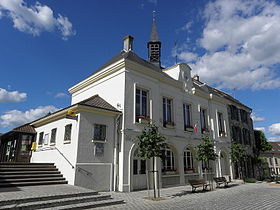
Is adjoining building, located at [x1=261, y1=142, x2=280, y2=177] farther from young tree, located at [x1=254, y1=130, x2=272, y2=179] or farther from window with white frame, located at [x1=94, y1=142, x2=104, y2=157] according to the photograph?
window with white frame, located at [x1=94, y1=142, x2=104, y2=157]

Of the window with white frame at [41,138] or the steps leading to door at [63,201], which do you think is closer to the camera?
the steps leading to door at [63,201]

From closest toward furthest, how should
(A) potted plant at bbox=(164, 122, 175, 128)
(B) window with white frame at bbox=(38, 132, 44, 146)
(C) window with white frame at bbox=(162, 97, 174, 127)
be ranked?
(B) window with white frame at bbox=(38, 132, 44, 146), (A) potted plant at bbox=(164, 122, 175, 128), (C) window with white frame at bbox=(162, 97, 174, 127)

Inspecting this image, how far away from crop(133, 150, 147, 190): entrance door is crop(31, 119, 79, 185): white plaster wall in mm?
3725

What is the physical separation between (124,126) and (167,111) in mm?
4783

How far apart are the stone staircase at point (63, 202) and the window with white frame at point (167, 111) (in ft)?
26.3

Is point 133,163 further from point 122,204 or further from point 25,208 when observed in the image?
point 25,208

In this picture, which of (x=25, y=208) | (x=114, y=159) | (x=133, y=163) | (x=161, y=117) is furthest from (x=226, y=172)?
(x=25, y=208)

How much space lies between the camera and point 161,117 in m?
A: 15.0

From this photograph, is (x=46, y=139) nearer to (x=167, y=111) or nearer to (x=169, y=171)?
(x=169, y=171)

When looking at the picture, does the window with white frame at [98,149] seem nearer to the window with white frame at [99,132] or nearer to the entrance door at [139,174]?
the window with white frame at [99,132]

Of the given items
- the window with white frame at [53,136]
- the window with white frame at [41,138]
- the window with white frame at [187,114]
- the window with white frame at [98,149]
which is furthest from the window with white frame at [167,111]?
the window with white frame at [41,138]

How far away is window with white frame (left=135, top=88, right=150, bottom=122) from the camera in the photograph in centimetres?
1372

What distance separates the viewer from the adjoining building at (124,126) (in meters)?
11.5

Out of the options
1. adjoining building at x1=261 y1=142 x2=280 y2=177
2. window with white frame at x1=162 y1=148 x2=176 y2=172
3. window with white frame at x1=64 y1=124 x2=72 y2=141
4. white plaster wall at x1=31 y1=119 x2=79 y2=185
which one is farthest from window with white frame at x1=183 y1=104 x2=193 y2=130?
adjoining building at x1=261 y1=142 x2=280 y2=177
